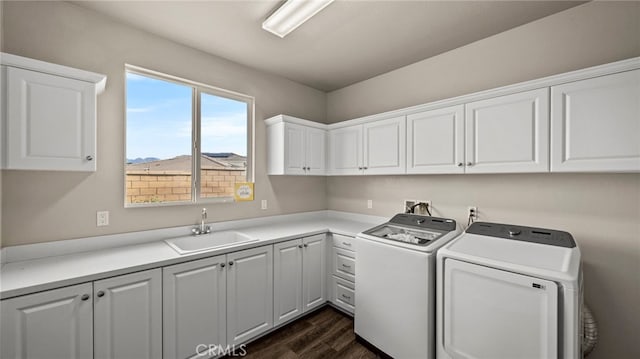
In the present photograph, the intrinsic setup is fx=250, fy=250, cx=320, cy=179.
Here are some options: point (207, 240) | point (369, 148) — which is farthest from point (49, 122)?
point (369, 148)

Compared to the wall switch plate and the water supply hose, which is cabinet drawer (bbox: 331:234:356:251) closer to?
the water supply hose

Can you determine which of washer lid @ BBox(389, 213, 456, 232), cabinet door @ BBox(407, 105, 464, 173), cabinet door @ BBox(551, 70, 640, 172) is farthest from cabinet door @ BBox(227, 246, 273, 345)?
cabinet door @ BBox(551, 70, 640, 172)

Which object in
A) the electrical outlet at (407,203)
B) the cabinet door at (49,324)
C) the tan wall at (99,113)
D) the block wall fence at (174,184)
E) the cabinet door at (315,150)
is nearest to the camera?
the cabinet door at (49,324)

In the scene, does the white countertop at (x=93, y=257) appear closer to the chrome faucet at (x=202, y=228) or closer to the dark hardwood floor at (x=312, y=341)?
the chrome faucet at (x=202, y=228)

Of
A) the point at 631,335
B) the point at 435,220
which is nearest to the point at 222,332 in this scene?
the point at 435,220

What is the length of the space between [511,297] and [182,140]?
2.81 metres

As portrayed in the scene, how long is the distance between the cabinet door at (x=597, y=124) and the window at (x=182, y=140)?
8.82ft

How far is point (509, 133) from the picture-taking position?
187 centimetres

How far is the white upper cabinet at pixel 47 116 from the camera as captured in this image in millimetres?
1403

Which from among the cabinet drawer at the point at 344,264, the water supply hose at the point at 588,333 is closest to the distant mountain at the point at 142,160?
the cabinet drawer at the point at 344,264

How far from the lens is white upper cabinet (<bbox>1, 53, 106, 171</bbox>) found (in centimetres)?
140

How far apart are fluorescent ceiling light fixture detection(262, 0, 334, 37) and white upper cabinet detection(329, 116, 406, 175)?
1270 mm

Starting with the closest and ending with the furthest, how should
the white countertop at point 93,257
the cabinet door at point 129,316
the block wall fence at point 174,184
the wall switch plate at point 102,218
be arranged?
the white countertop at point 93,257
the cabinet door at point 129,316
the wall switch plate at point 102,218
the block wall fence at point 174,184

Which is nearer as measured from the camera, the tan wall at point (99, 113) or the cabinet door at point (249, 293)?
the tan wall at point (99, 113)
